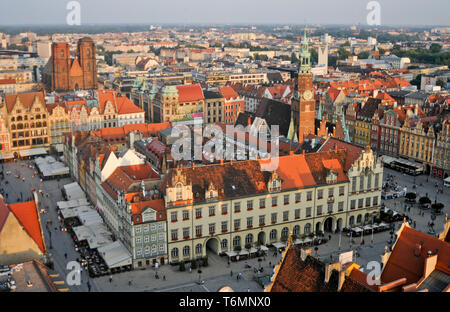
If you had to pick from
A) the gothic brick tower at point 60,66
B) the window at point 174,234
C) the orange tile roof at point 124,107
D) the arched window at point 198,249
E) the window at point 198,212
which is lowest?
the arched window at point 198,249

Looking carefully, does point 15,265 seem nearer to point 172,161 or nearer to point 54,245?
point 54,245

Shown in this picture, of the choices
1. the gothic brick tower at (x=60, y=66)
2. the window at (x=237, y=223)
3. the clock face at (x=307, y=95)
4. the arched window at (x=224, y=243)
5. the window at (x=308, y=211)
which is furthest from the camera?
the gothic brick tower at (x=60, y=66)

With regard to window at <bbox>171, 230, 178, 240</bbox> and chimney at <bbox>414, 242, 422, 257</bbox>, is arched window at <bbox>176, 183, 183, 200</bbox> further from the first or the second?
chimney at <bbox>414, 242, 422, 257</bbox>

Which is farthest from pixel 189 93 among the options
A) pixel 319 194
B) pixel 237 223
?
pixel 237 223

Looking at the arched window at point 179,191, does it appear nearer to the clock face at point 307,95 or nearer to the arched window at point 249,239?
the arched window at point 249,239

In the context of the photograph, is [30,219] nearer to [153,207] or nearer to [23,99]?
[153,207]

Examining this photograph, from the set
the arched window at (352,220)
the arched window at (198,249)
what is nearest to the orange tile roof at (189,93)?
the arched window at (352,220)
